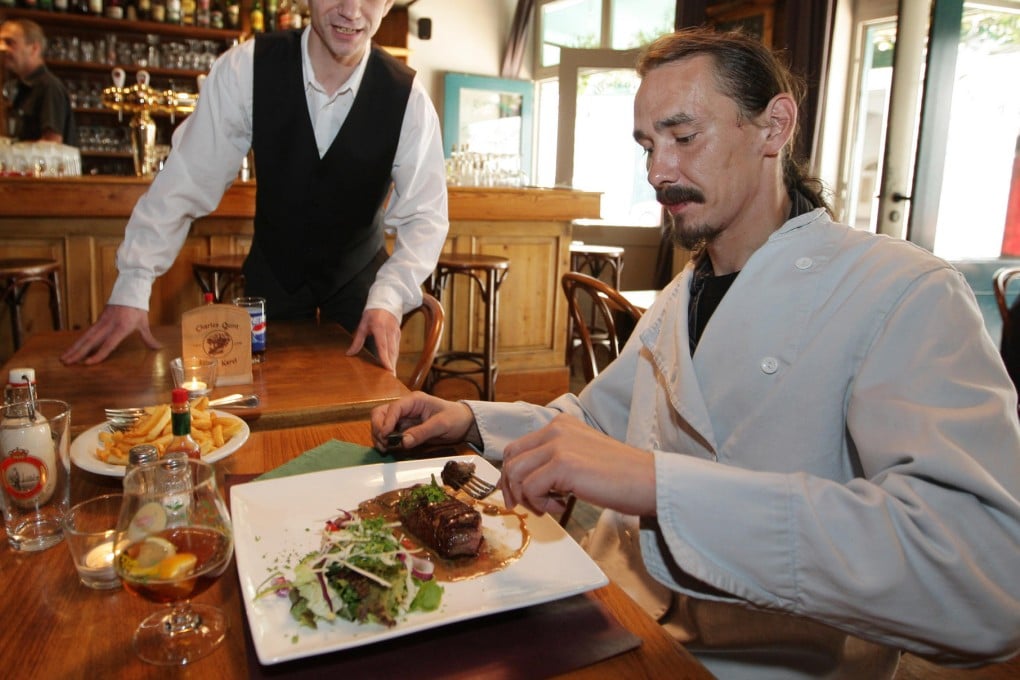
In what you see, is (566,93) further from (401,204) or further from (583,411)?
(583,411)

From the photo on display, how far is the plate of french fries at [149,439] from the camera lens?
1068 millimetres

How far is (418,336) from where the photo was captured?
13.2ft

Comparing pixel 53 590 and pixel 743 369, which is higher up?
pixel 743 369

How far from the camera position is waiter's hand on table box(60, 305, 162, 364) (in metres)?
1.67

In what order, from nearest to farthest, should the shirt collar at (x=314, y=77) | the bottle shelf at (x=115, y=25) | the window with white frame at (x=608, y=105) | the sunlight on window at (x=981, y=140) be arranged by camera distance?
the shirt collar at (x=314, y=77)
the sunlight on window at (x=981, y=140)
the bottle shelf at (x=115, y=25)
the window with white frame at (x=608, y=105)

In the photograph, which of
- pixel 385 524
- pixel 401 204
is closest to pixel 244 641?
pixel 385 524

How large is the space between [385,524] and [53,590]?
1.17 feet

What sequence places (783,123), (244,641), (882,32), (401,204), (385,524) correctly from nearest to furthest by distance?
(244,641), (385,524), (783,123), (401,204), (882,32)

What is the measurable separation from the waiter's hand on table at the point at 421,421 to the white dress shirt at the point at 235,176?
712 mm

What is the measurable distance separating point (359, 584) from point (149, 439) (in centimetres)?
→ 53

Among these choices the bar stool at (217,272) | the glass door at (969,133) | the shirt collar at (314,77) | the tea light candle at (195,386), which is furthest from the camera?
the glass door at (969,133)

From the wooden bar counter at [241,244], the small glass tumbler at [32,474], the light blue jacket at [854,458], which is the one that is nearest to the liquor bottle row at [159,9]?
the wooden bar counter at [241,244]

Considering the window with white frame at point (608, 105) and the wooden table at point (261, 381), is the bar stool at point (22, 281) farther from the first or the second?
the window with white frame at point (608, 105)

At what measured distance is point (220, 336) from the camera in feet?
5.06
